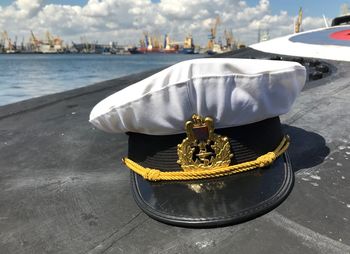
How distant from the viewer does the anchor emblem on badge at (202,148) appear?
1.35 m

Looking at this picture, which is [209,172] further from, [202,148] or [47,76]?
[47,76]

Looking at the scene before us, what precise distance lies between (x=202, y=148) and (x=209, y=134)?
6 cm

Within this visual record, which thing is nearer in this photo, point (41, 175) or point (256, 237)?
point (256, 237)

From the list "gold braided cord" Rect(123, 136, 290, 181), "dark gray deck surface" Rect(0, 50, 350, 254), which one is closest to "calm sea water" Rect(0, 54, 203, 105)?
"dark gray deck surface" Rect(0, 50, 350, 254)

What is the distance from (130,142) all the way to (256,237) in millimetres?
677

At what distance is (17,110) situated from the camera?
4191 millimetres

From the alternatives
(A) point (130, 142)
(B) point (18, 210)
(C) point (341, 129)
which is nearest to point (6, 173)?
(B) point (18, 210)

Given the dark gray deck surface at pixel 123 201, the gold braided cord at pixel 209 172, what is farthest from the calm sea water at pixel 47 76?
the gold braided cord at pixel 209 172

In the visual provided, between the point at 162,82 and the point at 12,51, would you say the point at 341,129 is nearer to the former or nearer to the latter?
the point at 162,82

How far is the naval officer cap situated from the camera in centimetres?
130

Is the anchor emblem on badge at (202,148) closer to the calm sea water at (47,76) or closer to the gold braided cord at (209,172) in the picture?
the gold braided cord at (209,172)

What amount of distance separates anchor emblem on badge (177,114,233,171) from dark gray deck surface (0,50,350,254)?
247 millimetres

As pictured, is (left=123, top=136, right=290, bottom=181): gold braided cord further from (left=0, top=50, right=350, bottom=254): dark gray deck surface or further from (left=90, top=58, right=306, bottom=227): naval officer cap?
(left=0, top=50, right=350, bottom=254): dark gray deck surface

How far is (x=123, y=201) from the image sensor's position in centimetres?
163
